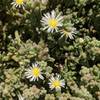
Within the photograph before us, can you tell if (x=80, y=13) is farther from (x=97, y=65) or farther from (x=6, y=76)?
(x=6, y=76)

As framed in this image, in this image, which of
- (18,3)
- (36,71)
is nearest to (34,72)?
(36,71)

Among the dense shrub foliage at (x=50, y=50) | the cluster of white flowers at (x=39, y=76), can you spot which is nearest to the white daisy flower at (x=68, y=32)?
the dense shrub foliage at (x=50, y=50)

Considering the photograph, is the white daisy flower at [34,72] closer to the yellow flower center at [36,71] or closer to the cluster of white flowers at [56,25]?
the yellow flower center at [36,71]

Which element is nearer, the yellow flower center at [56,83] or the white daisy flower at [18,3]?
the yellow flower center at [56,83]

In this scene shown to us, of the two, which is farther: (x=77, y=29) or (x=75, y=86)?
(x=77, y=29)

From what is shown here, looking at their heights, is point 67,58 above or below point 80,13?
below

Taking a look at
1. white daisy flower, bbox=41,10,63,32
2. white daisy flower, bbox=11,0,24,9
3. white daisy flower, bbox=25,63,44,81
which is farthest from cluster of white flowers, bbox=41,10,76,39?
white daisy flower, bbox=25,63,44,81

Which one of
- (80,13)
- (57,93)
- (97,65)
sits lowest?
(57,93)

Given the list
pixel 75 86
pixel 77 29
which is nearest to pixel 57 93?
pixel 75 86
